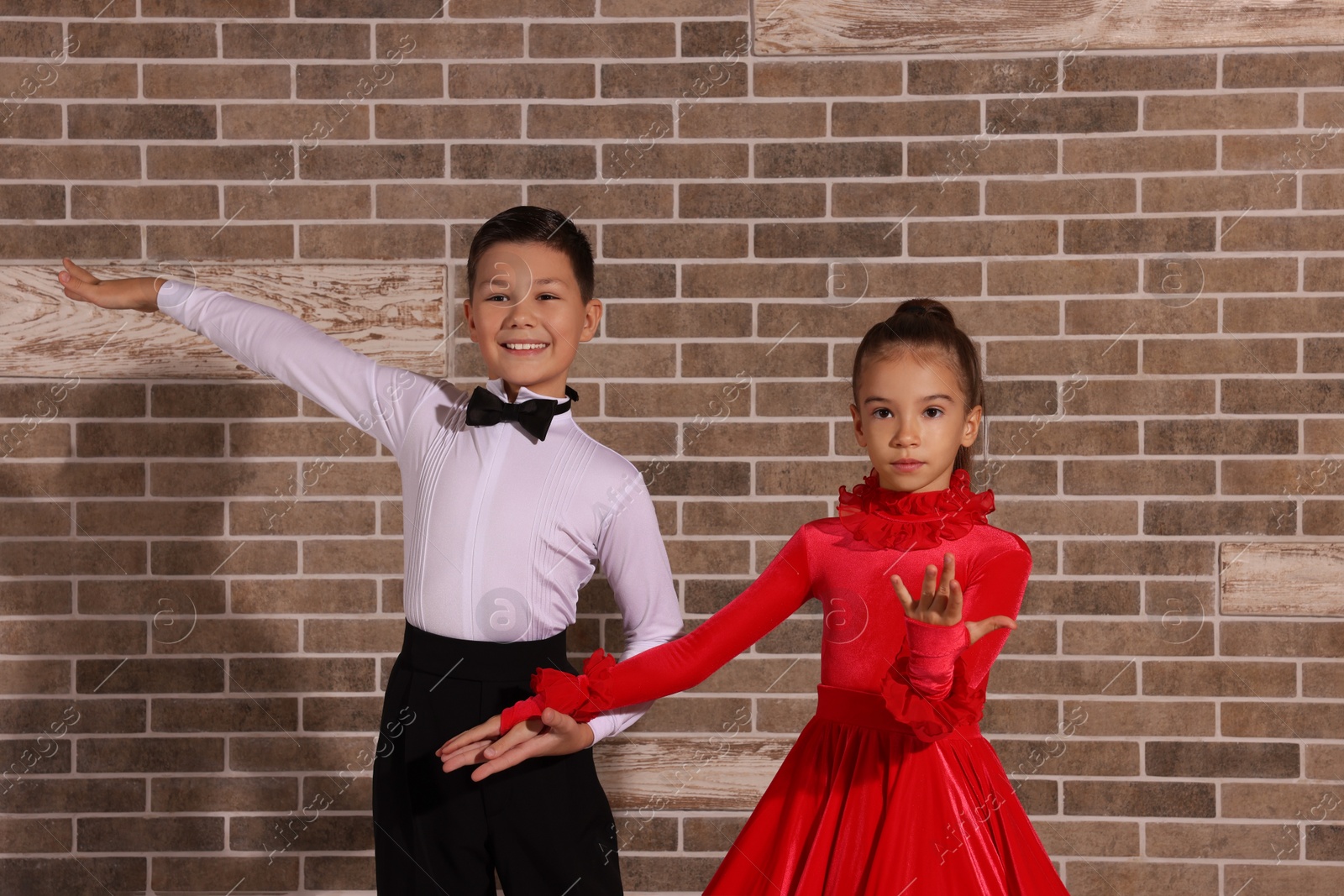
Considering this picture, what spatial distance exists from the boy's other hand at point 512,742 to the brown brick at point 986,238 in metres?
1.66

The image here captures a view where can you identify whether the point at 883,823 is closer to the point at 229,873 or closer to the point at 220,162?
the point at 229,873

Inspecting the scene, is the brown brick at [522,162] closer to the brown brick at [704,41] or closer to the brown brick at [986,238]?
the brown brick at [704,41]

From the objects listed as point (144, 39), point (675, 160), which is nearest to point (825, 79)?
point (675, 160)

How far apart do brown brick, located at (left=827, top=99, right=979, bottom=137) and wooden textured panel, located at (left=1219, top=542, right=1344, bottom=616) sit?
A: 1.35 metres

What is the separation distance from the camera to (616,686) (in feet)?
5.40

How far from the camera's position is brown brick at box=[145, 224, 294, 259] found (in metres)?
2.72

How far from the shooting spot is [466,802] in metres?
1.72

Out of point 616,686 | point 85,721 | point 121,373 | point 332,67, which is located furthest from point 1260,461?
point 85,721

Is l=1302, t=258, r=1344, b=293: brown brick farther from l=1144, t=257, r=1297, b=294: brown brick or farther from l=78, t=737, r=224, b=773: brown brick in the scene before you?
l=78, t=737, r=224, b=773: brown brick

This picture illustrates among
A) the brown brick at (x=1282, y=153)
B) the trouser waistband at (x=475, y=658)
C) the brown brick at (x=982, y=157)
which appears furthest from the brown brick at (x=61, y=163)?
the brown brick at (x=1282, y=153)

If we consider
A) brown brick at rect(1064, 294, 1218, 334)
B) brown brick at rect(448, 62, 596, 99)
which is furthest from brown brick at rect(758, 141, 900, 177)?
brown brick at rect(1064, 294, 1218, 334)

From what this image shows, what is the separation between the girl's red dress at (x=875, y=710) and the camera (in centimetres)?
152

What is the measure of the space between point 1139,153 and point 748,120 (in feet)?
3.44

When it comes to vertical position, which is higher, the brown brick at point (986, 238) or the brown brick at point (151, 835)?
the brown brick at point (986, 238)
